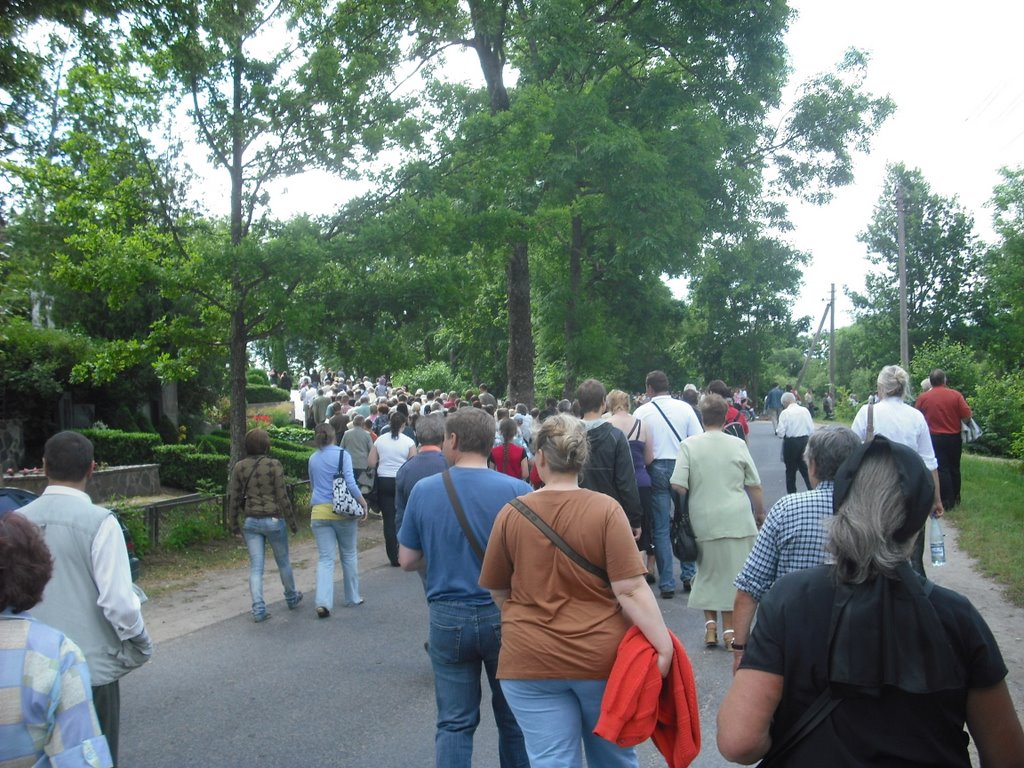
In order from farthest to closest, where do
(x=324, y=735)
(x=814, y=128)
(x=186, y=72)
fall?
(x=814, y=128), (x=186, y=72), (x=324, y=735)

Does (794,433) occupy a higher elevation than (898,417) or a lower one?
lower

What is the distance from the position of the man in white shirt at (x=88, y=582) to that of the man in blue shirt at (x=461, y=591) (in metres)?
1.21

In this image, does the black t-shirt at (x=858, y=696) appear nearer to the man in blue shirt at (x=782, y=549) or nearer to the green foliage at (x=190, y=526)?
the man in blue shirt at (x=782, y=549)

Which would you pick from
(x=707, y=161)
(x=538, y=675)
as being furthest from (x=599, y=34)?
(x=538, y=675)

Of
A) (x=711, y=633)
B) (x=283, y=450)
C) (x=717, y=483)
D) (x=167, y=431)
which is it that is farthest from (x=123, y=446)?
(x=717, y=483)

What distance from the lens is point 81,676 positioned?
8.41 feet

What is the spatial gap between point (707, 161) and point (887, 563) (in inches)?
707

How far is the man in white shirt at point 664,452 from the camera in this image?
9.03m

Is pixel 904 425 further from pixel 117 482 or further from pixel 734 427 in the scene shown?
pixel 117 482

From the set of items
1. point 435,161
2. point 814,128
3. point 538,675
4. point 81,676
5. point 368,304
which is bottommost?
point 538,675

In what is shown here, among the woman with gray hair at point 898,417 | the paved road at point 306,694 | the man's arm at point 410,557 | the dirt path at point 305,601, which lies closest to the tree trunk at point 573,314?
the dirt path at point 305,601

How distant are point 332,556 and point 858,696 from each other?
7322mm

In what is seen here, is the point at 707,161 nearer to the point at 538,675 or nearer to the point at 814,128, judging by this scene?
the point at 814,128

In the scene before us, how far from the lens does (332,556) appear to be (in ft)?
29.4
